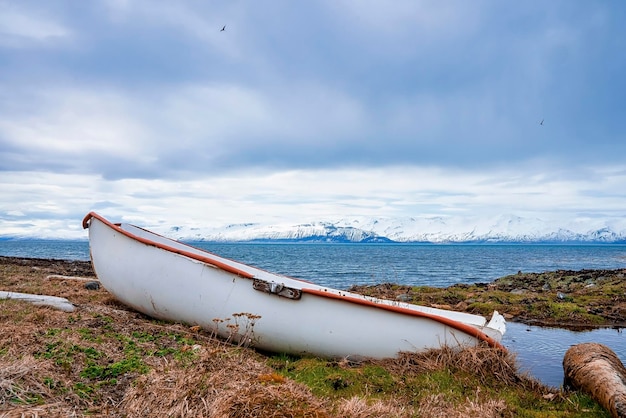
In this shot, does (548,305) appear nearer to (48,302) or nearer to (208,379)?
(208,379)

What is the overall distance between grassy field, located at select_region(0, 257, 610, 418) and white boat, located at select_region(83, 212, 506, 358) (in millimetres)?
204

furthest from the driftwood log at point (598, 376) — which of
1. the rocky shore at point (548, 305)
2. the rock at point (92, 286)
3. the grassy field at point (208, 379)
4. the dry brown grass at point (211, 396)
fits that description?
the rock at point (92, 286)

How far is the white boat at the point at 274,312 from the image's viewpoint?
631 centimetres

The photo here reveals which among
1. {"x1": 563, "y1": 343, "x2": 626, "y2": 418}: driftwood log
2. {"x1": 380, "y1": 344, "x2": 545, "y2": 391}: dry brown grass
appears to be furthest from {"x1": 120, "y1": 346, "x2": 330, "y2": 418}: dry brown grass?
{"x1": 563, "y1": 343, "x2": 626, "y2": 418}: driftwood log

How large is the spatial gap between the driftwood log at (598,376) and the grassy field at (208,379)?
0.16 meters

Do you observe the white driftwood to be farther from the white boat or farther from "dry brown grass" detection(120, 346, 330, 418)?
"dry brown grass" detection(120, 346, 330, 418)

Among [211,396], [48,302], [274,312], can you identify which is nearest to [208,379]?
[211,396]

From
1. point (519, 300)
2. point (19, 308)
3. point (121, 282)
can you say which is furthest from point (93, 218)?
point (519, 300)

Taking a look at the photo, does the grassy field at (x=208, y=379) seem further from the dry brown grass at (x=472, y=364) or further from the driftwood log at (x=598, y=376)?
the driftwood log at (x=598, y=376)

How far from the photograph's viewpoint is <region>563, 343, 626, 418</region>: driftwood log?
15.6 feet

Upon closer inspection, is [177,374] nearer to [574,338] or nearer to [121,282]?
[121,282]

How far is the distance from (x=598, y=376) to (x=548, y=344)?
4035 millimetres

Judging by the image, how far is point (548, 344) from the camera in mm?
9086

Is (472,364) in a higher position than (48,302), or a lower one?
lower
